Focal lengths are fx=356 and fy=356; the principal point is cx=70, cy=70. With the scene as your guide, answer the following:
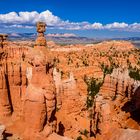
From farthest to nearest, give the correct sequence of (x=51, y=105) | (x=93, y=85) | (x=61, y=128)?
(x=93, y=85)
(x=61, y=128)
(x=51, y=105)

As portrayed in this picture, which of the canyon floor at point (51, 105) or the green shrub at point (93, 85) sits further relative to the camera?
the green shrub at point (93, 85)

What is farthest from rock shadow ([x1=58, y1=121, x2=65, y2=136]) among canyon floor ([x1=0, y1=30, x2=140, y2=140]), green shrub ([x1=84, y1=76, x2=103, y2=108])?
green shrub ([x1=84, y1=76, x2=103, y2=108])

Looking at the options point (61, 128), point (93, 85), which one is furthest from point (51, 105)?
point (93, 85)

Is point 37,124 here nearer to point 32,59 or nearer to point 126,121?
point 32,59

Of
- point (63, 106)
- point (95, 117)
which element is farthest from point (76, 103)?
point (95, 117)

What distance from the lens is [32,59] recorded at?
28234 mm

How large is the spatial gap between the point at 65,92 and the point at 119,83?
7.58 metres

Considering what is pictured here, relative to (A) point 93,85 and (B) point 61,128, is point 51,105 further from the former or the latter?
(A) point 93,85

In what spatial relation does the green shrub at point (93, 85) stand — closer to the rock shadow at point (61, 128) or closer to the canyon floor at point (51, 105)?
the canyon floor at point (51, 105)

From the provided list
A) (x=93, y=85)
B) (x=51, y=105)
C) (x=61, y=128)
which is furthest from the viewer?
(x=93, y=85)

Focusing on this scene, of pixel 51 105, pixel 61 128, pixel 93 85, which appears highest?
pixel 51 105

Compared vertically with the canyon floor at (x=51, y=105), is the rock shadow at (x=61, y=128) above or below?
below

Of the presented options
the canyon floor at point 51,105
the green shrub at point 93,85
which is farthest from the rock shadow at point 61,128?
the green shrub at point 93,85

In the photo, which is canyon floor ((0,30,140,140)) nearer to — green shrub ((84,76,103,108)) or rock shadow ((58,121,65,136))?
rock shadow ((58,121,65,136))
